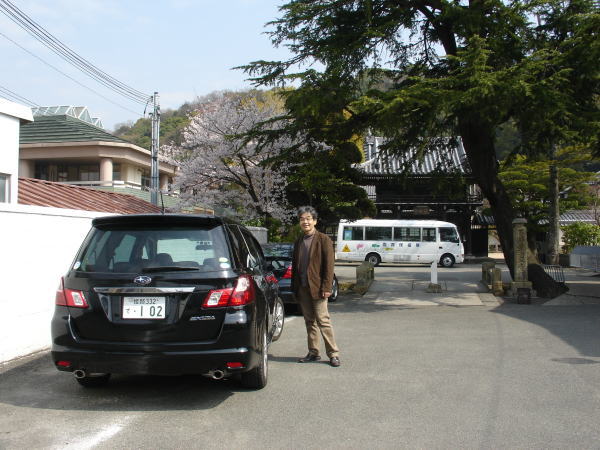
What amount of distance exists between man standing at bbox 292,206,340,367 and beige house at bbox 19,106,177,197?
2085cm

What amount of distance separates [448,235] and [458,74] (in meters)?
22.4

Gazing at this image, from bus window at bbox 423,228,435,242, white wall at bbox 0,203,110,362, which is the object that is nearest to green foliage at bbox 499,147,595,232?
bus window at bbox 423,228,435,242

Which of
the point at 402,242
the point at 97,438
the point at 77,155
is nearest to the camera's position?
the point at 97,438

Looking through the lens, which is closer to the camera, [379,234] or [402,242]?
[402,242]

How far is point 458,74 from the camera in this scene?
35.5ft

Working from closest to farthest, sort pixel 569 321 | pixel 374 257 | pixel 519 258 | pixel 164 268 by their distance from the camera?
pixel 164 268, pixel 569 321, pixel 519 258, pixel 374 257

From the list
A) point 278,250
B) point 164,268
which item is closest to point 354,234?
point 278,250

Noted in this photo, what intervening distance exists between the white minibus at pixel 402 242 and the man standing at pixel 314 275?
2566cm

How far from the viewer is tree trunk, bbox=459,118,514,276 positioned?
14.6m

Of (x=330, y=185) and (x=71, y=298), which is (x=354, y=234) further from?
(x=71, y=298)

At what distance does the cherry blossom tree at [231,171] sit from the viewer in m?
20.6

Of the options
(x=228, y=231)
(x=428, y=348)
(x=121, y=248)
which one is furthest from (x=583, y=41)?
(x=121, y=248)

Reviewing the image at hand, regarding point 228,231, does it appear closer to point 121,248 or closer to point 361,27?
point 121,248

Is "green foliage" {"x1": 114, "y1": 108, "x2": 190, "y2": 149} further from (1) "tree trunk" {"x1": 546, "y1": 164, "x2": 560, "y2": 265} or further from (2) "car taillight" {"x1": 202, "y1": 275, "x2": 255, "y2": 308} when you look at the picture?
(2) "car taillight" {"x1": 202, "y1": 275, "x2": 255, "y2": 308}
